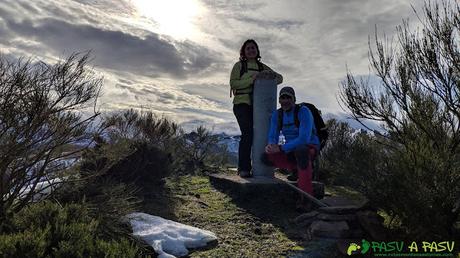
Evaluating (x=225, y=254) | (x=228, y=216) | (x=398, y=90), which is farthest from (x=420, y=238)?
(x=398, y=90)

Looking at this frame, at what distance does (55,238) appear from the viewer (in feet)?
10.3

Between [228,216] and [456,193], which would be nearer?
[456,193]

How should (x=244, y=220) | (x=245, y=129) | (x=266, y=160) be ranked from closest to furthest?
(x=244, y=220) → (x=266, y=160) → (x=245, y=129)

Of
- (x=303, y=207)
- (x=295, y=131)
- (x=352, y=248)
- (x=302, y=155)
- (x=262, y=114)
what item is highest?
(x=262, y=114)

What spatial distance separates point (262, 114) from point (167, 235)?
2.81 meters

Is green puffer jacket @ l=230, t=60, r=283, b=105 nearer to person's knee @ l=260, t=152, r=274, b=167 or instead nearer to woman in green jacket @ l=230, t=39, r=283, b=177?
woman in green jacket @ l=230, t=39, r=283, b=177

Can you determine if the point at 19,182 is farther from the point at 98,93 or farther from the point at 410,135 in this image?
the point at 410,135

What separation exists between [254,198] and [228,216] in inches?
25.1

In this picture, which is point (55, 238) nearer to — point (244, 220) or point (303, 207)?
point (244, 220)

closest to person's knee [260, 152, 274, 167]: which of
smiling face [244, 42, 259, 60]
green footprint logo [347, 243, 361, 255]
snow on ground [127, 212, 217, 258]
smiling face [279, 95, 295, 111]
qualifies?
smiling face [279, 95, 295, 111]

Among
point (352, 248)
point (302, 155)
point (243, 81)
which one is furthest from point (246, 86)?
point (352, 248)

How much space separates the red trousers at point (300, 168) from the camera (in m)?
5.05

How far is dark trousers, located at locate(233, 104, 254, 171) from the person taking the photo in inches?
258

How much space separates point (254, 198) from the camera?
5.69 m
